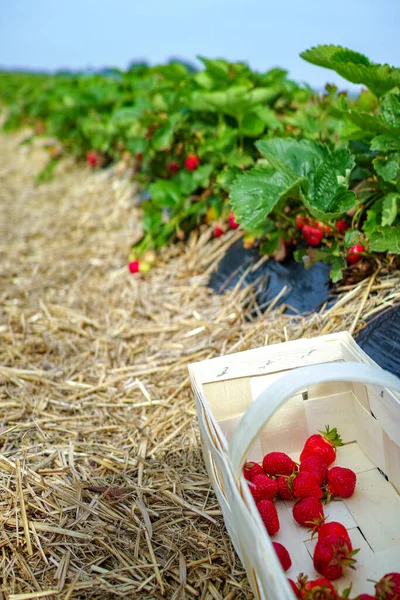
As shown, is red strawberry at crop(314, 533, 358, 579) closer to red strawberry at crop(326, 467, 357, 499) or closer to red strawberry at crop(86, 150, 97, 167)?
red strawberry at crop(326, 467, 357, 499)

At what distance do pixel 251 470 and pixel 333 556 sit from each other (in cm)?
29

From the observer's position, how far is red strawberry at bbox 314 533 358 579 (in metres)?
1.04

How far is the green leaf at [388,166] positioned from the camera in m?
1.53

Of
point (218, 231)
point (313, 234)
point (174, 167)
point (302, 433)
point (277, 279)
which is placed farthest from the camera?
point (174, 167)

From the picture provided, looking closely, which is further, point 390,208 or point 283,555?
point 390,208

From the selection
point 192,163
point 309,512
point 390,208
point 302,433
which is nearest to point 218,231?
point 192,163

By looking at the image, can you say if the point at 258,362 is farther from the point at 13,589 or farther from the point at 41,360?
the point at 41,360

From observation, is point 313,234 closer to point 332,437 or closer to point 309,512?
point 332,437

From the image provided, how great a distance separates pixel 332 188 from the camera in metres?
1.58

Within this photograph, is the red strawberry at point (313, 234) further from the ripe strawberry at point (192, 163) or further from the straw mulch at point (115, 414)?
the ripe strawberry at point (192, 163)

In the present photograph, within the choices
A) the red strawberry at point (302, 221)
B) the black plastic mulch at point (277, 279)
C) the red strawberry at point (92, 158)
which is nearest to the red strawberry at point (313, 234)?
the red strawberry at point (302, 221)

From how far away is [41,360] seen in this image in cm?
206

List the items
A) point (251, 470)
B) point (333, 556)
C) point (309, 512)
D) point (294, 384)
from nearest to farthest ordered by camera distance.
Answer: point (294, 384), point (333, 556), point (309, 512), point (251, 470)

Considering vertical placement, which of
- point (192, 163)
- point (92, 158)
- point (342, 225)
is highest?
point (342, 225)
